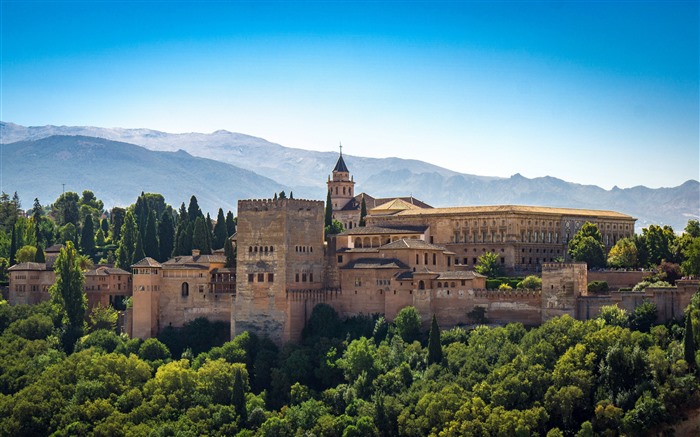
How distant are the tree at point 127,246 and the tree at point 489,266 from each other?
2523cm

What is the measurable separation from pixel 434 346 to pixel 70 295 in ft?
83.4

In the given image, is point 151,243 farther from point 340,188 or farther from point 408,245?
point 408,245

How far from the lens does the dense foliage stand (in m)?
54.8

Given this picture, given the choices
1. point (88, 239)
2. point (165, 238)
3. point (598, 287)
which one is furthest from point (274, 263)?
point (88, 239)

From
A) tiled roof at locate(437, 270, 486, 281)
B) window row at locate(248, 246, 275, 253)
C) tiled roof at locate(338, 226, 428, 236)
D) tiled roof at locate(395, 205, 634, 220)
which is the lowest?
tiled roof at locate(437, 270, 486, 281)

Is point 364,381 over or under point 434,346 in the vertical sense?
A: under

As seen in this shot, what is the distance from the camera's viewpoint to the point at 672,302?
59.3 meters

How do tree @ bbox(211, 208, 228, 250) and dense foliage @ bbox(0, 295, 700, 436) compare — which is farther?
tree @ bbox(211, 208, 228, 250)

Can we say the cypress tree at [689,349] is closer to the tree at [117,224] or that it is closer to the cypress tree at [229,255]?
the cypress tree at [229,255]

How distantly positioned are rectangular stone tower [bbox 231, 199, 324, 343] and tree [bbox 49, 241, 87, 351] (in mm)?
11194

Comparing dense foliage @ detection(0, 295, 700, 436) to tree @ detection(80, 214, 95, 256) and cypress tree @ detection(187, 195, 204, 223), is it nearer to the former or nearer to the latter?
cypress tree @ detection(187, 195, 204, 223)

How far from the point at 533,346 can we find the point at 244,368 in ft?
52.8

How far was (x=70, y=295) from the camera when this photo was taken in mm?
74562

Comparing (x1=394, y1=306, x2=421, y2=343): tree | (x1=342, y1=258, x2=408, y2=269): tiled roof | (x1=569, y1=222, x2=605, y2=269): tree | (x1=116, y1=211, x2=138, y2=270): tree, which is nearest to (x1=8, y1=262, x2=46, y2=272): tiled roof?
(x1=116, y1=211, x2=138, y2=270): tree
